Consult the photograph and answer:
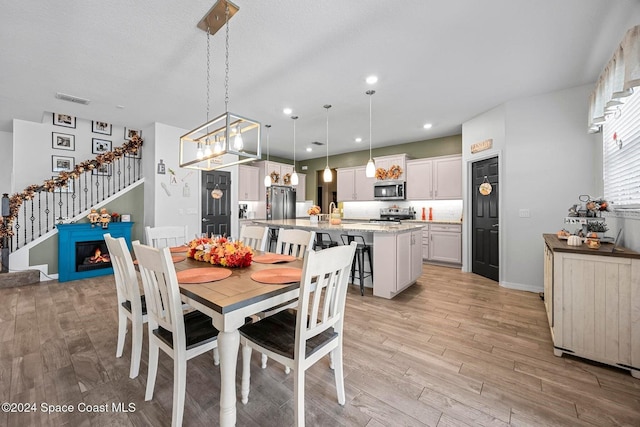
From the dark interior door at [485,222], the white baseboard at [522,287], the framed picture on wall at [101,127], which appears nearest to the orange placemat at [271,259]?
the white baseboard at [522,287]

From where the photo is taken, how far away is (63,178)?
4.61 m

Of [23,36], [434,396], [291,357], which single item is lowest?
[434,396]

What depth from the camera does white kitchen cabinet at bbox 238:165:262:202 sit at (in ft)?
22.5

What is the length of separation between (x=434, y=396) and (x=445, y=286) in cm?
261

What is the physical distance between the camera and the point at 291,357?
1381 mm

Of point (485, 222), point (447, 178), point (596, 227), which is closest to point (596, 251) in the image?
point (596, 227)

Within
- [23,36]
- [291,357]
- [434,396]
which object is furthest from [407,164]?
[23,36]

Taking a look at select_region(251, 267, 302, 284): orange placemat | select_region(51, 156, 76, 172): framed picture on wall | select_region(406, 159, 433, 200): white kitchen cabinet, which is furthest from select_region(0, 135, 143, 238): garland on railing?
select_region(406, 159, 433, 200): white kitchen cabinet

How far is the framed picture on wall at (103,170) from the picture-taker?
5.07m

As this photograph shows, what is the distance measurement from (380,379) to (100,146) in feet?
20.3

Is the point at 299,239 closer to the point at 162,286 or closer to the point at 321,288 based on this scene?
the point at 321,288

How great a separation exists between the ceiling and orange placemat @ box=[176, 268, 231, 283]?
206 cm

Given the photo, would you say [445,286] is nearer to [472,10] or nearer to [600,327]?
[600,327]

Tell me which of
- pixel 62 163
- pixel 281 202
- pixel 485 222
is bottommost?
pixel 485 222
